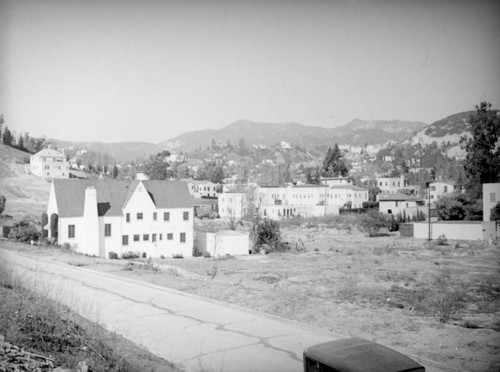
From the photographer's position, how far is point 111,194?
41.0 meters

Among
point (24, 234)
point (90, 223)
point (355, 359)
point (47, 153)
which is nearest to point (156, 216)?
point (90, 223)

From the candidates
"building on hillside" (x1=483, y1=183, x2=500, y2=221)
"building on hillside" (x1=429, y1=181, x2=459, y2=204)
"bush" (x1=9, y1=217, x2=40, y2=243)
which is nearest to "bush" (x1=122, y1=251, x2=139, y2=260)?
"bush" (x1=9, y1=217, x2=40, y2=243)

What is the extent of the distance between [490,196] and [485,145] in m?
15.4

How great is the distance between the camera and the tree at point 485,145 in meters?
65.7

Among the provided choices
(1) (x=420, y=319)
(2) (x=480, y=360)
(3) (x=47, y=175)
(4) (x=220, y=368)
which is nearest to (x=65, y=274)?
(4) (x=220, y=368)

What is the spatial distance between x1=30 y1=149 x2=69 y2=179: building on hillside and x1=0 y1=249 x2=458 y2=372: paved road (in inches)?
3815

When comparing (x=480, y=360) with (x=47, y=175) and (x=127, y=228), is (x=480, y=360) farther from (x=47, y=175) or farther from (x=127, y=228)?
(x=47, y=175)

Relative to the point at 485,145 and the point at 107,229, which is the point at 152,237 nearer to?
the point at 107,229

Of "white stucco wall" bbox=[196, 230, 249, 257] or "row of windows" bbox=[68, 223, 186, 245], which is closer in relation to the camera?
"row of windows" bbox=[68, 223, 186, 245]

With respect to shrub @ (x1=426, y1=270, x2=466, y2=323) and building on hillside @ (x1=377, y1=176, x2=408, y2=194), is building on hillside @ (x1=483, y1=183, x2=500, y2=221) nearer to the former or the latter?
shrub @ (x1=426, y1=270, x2=466, y2=323)

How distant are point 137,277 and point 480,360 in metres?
14.8

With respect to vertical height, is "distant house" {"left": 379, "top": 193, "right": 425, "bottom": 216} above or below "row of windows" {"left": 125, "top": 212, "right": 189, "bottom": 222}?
below

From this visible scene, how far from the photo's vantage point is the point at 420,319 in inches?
596

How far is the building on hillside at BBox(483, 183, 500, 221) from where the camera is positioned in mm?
52553
